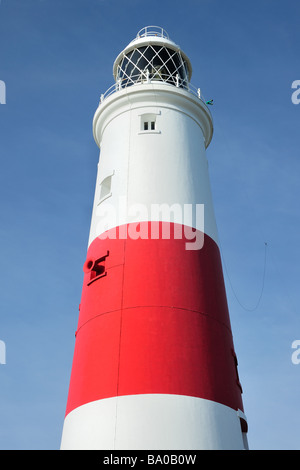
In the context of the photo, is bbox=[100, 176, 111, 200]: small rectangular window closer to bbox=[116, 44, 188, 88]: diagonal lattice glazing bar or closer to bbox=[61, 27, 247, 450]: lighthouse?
bbox=[61, 27, 247, 450]: lighthouse

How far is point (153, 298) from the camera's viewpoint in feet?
34.2

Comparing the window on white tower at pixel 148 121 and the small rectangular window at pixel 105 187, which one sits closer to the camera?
the small rectangular window at pixel 105 187

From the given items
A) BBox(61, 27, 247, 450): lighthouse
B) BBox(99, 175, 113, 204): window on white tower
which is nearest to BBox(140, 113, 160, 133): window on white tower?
BBox(61, 27, 247, 450): lighthouse

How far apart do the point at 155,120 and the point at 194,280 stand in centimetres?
499

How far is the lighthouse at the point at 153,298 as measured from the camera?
9.27m

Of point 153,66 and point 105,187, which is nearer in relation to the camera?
point 105,187

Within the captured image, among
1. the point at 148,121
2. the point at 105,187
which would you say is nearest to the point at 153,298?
the point at 105,187

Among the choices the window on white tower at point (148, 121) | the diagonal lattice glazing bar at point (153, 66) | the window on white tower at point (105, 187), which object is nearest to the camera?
the window on white tower at point (105, 187)

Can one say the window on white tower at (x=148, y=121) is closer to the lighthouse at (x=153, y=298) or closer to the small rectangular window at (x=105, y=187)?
the lighthouse at (x=153, y=298)

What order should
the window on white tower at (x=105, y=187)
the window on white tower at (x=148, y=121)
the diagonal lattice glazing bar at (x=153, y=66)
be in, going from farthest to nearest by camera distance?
the diagonal lattice glazing bar at (x=153, y=66)
the window on white tower at (x=148, y=121)
the window on white tower at (x=105, y=187)

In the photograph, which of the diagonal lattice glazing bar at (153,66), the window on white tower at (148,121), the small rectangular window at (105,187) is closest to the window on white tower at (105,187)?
the small rectangular window at (105,187)

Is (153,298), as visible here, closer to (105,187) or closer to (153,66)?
(105,187)
